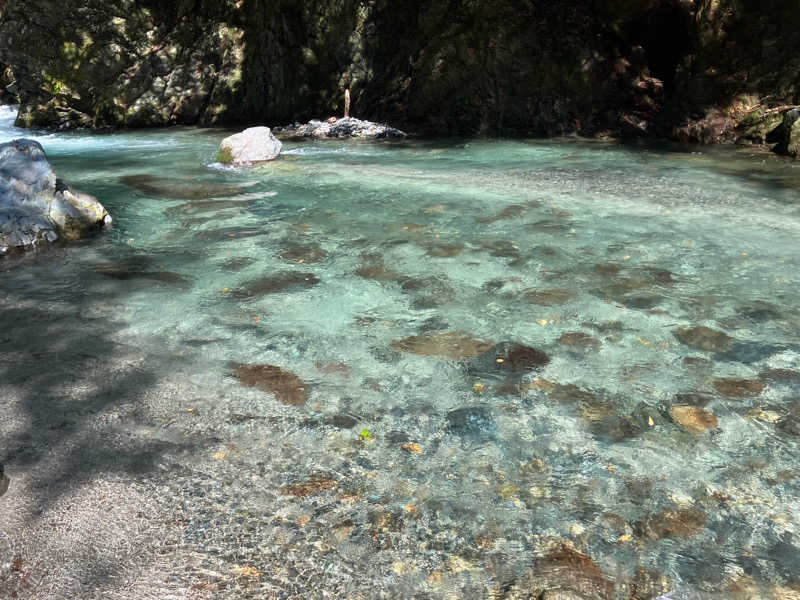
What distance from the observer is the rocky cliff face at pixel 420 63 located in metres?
13.1

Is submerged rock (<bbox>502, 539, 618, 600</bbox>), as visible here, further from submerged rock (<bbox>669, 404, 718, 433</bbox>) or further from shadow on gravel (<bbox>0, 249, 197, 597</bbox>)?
shadow on gravel (<bbox>0, 249, 197, 597</bbox>)

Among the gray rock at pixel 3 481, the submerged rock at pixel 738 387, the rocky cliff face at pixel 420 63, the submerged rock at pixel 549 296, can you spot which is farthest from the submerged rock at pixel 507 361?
the rocky cliff face at pixel 420 63

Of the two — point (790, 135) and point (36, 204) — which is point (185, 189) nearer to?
point (36, 204)

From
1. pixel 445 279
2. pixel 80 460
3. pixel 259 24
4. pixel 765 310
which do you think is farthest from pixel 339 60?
pixel 80 460

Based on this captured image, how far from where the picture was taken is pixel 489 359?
3934mm

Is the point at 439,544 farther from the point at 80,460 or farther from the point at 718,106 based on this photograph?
the point at 718,106

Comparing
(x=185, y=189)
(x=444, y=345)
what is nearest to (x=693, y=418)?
(x=444, y=345)

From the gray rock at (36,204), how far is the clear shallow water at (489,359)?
1.43ft

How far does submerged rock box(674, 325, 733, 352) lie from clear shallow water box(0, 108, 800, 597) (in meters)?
0.02

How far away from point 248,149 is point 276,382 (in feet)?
28.2

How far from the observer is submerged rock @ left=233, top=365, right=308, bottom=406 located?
3496 millimetres

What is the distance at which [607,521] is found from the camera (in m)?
2.56

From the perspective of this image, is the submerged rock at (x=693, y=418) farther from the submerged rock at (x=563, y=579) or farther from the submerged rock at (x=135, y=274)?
the submerged rock at (x=135, y=274)

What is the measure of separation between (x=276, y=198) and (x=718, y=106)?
968 centimetres
